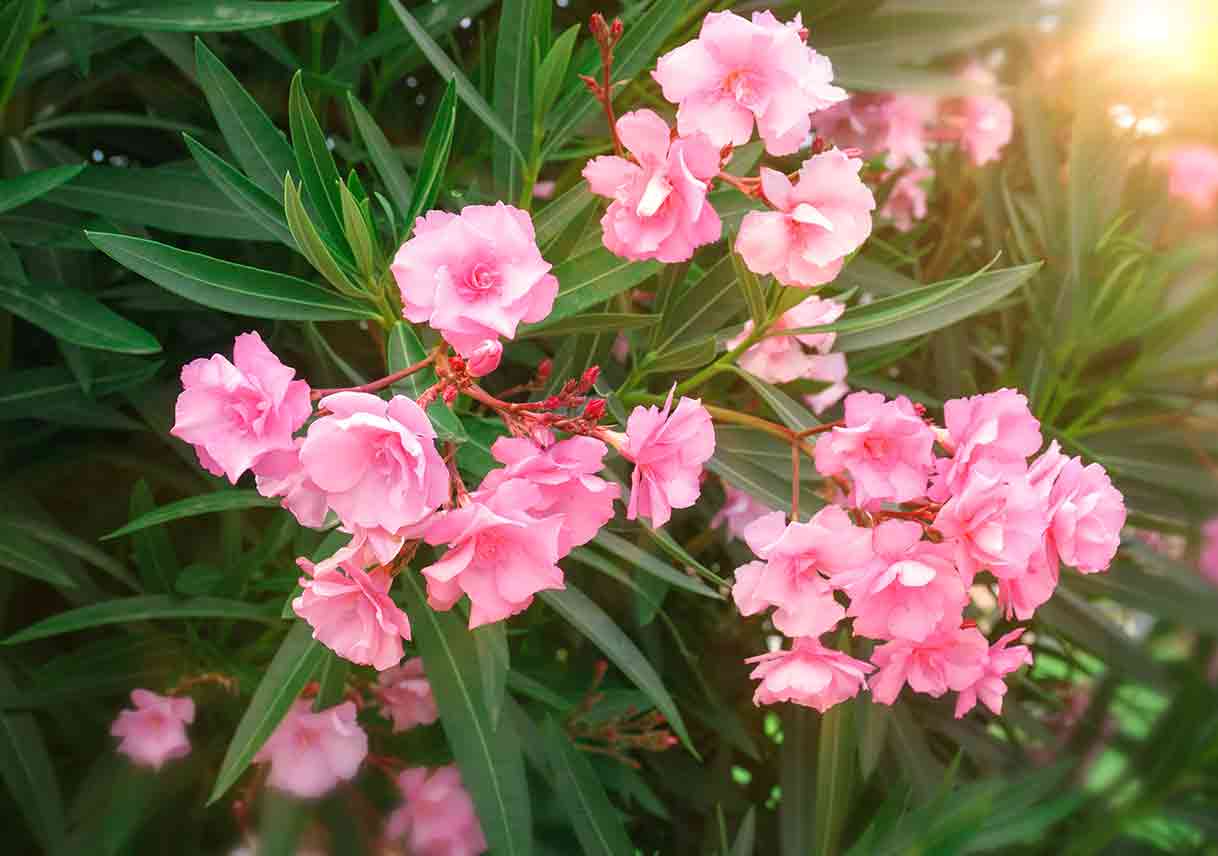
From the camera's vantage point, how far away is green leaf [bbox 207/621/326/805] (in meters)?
0.99

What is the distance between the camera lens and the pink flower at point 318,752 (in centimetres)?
121

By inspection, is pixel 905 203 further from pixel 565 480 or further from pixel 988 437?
pixel 565 480

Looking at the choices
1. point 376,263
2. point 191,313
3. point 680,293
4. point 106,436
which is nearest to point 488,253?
point 376,263

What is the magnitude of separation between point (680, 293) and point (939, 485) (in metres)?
0.38

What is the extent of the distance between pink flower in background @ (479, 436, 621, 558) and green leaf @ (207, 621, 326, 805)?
340mm

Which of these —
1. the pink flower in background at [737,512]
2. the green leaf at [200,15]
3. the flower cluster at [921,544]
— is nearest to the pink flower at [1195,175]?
the pink flower in background at [737,512]

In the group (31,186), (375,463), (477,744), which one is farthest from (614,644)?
(31,186)

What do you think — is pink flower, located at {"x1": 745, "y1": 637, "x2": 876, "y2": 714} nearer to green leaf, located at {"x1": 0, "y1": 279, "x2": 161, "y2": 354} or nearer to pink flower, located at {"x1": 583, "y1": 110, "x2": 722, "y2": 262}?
pink flower, located at {"x1": 583, "y1": 110, "x2": 722, "y2": 262}

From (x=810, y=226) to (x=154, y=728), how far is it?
958 mm

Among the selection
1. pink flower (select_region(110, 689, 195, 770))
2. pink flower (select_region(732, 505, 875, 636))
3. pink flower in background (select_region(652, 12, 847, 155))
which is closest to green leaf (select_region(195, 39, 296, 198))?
pink flower in background (select_region(652, 12, 847, 155))

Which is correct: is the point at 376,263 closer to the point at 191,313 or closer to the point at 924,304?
the point at 924,304

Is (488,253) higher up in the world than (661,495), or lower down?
higher up

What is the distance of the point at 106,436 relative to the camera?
1522 mm

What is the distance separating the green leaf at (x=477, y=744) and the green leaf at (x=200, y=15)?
65cm
